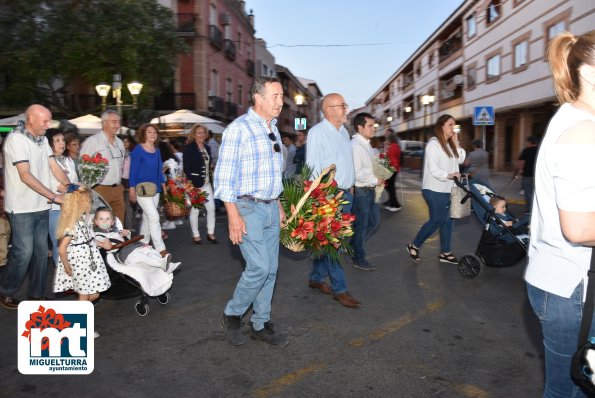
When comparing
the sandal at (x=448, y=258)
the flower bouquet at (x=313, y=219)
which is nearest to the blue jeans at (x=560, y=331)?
the flower bouquet at (x=313, y=219)

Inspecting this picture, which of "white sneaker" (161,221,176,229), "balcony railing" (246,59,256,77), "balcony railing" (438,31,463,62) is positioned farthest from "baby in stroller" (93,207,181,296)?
"balcony railing" (246,59,256,77)

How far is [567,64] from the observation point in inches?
77.5

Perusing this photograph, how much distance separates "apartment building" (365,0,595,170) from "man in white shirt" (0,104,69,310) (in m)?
15.9

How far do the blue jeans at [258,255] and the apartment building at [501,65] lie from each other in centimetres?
1555

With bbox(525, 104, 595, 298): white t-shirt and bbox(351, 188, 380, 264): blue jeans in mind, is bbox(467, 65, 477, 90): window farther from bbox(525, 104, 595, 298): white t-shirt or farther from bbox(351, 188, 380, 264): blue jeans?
bbox(525, 104, 595, 298): white t-shirt

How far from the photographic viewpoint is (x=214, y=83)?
103 feet

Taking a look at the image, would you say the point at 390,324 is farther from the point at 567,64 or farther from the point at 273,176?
the point at 567,64

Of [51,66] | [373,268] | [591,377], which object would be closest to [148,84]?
[51,66]

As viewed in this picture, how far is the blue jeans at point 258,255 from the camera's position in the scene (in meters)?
3.80

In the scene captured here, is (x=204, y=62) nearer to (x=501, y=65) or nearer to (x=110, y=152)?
(x=501, y=65)

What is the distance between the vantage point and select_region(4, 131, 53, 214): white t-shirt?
15.2 ft

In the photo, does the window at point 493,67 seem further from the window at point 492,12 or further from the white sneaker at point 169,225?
the white sneaker at point 169,225

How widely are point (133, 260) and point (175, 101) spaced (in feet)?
83.5

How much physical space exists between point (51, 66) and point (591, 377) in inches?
825
